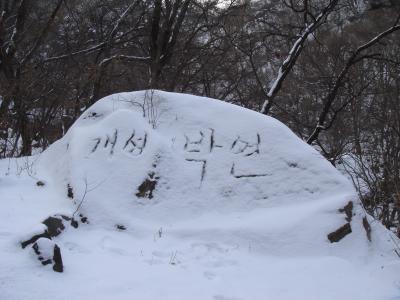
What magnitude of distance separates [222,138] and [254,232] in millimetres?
1461

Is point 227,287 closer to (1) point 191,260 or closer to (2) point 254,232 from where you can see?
(1) point 191,260

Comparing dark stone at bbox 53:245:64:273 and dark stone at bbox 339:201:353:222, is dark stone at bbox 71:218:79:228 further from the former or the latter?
dark stone at bbox 339:201:353:222

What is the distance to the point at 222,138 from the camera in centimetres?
561

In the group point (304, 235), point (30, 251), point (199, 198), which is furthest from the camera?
point (199, 198)

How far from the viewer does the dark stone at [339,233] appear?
452cm

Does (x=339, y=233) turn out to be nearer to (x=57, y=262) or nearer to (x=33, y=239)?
(x=57, y=262)

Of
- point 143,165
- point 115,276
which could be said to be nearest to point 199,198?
point 143,165

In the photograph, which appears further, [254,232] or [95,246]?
[254,232]

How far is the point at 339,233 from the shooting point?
4.56 metres

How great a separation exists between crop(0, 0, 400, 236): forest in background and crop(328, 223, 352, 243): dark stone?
12.7 ft

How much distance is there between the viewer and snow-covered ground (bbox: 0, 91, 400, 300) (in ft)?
12.0

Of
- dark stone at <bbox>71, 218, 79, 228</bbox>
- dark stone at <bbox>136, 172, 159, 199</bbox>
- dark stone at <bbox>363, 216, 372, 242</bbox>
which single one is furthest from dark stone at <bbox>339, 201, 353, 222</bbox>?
dark stone at <bbox>71, 218, 79, 228</bbox>

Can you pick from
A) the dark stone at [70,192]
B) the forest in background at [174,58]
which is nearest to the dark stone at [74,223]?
the dark stone at [70,192]

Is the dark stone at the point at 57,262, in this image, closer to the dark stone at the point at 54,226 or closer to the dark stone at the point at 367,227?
the dark stone at the point at 54,226
